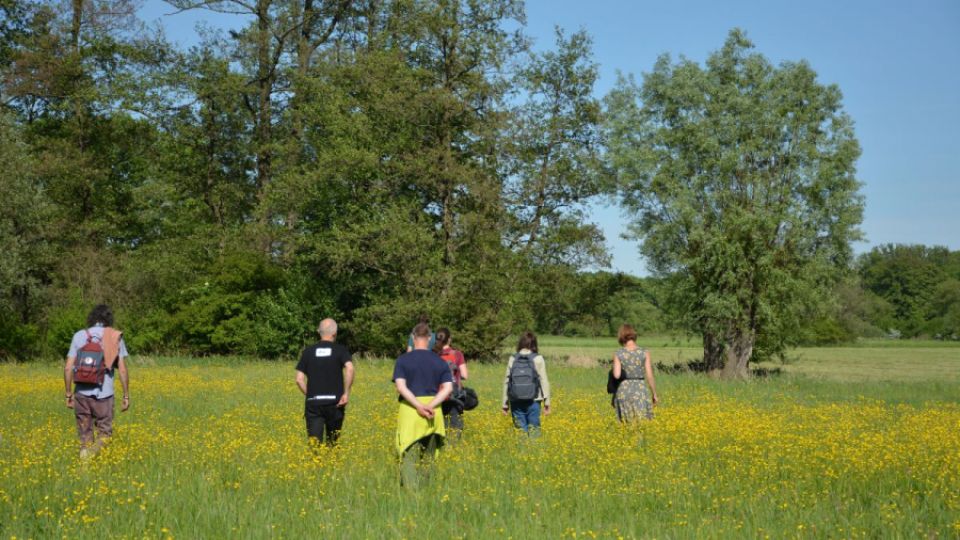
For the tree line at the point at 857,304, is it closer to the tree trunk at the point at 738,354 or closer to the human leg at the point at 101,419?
the tree trunk at the point at 738,354

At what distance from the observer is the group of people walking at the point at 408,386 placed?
877 centimetres

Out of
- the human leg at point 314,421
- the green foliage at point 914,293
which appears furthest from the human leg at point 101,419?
the green foliage at point 914,293

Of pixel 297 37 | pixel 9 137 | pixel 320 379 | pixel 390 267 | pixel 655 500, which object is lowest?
pixel 655 500

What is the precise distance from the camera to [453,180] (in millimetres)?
35938

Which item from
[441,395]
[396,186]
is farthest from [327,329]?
[396,186]

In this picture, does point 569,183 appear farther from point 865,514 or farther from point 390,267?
point 865,514

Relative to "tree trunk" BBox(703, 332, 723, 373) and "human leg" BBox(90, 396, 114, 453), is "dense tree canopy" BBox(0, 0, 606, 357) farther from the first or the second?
"human leg" BBox(90, 396, 114, 453)

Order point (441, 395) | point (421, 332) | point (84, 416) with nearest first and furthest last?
1. point (441, 395)
2. point (421, 332)
3. point (84, 416)

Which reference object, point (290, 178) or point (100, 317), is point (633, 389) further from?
point (290, 178)

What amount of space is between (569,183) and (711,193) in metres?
6.33

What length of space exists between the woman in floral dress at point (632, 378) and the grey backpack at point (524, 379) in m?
1.14

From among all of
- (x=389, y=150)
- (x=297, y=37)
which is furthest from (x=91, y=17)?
(x=389, y=150)

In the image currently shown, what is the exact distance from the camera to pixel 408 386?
8.75 metres

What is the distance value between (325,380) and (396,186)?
90.4 feet
